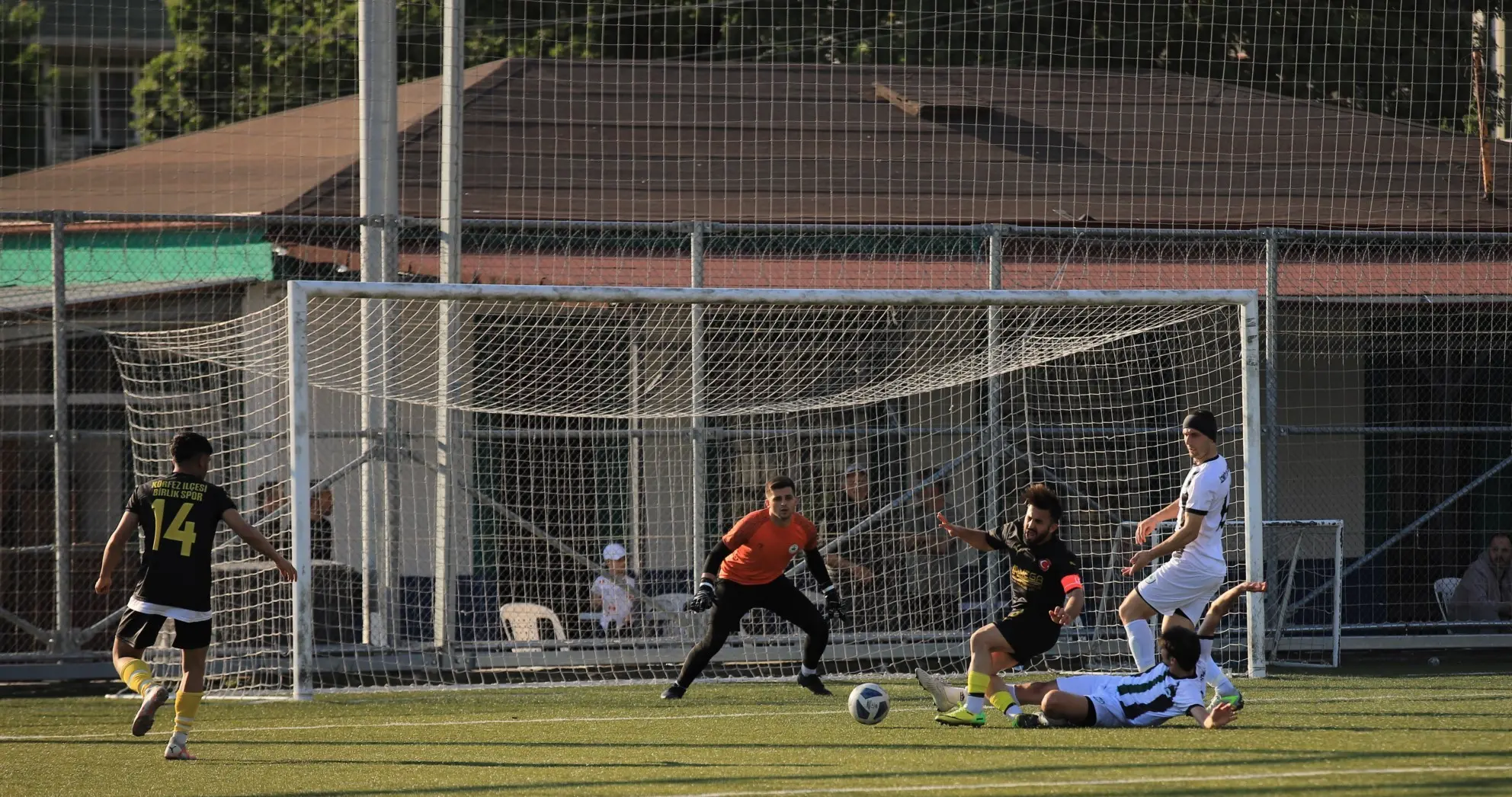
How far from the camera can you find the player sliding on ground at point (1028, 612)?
8719mm

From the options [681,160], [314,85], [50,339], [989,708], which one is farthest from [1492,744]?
[314,85]

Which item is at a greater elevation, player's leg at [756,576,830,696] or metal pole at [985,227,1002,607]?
metal pole at [985,227,1002,607]

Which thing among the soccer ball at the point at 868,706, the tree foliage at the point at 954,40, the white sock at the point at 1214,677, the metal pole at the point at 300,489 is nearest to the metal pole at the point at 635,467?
the metal pole at the point at 300,489

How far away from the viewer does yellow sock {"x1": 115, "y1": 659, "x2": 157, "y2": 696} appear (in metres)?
8.49

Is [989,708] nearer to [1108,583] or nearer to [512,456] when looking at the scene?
[1108,583]

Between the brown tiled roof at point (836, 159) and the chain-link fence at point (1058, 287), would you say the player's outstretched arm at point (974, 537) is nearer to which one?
the chain-link fence at point (1058, 287)

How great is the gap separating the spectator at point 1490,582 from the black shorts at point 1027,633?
622cm

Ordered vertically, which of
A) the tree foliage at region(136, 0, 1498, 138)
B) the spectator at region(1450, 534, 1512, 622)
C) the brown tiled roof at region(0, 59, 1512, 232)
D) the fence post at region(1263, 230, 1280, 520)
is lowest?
the spectator at region(1450, 534, 1512, 622)

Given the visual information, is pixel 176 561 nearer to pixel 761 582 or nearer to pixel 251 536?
pixel 251 536

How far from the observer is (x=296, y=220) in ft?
37.7

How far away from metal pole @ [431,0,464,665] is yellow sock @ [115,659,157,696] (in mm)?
3677

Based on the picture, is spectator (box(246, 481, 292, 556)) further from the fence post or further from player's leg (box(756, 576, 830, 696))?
the fence post

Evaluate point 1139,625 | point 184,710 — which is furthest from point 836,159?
point 184,710

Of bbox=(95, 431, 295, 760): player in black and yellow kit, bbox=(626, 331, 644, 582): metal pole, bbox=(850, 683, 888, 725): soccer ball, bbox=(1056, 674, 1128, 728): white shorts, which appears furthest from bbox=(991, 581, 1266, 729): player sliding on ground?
bbox=(626, 331, 644, 582): metal pole
